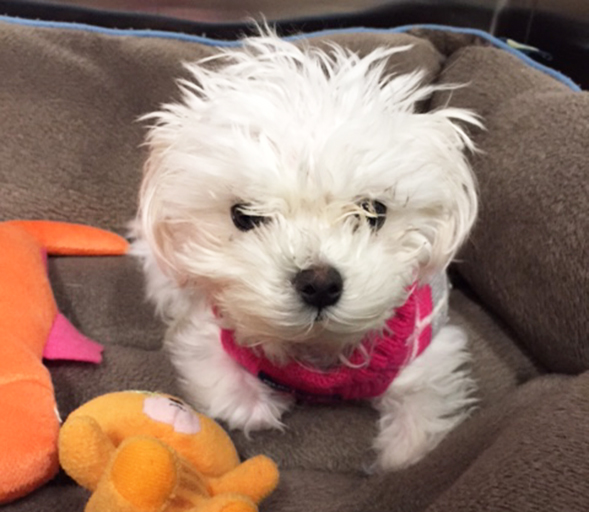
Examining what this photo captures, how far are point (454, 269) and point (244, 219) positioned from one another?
73 centimetres

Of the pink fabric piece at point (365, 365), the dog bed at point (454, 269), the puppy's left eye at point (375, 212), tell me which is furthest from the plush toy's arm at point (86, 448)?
the puppy's left eye at point (375, 212)

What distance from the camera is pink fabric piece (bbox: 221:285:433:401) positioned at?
113cm

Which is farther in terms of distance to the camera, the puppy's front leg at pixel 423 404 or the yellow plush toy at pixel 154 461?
the puppy's front leg at pixel 423 404

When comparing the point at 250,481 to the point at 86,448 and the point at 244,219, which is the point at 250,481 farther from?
the point at 244,219

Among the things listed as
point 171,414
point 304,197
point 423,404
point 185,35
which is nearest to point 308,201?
point 304,197

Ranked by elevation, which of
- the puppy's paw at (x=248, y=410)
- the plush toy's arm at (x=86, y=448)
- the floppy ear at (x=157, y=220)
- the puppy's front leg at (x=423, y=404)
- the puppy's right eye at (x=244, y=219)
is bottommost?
the puppy's paw at (x=248, y=410)

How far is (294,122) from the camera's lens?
3.11ft

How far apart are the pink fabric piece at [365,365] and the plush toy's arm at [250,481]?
21cm

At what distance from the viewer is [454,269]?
1.56 m

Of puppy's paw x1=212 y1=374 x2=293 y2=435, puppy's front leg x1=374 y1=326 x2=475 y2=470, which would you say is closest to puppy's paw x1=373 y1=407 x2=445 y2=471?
puppy's front leg x1=374 y1=326 x2=475 y2=470

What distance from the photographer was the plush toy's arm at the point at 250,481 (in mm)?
950

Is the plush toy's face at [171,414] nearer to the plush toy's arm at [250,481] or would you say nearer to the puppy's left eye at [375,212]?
the plush toy's arm at [250,481]

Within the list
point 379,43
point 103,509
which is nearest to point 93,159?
point 379,43

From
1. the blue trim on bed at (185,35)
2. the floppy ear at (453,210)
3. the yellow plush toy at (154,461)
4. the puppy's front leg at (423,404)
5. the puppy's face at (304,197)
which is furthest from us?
the blue trim on bed at (185,35)
